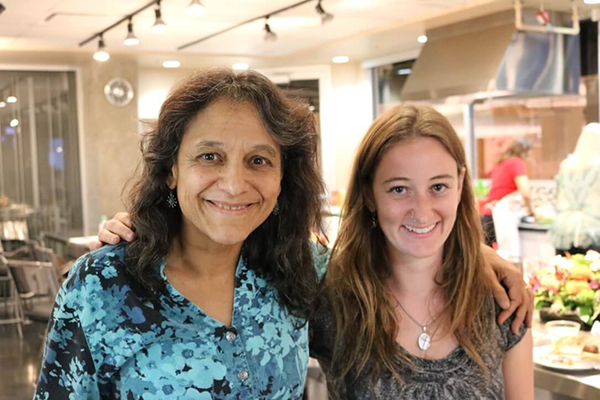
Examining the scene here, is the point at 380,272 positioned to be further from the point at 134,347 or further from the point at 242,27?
the point at 242,27

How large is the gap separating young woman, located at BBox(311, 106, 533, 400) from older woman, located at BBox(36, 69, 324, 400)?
28 cm

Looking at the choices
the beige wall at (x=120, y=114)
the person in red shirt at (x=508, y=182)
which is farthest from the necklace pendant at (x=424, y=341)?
the beige wall at (x=120, y=114)

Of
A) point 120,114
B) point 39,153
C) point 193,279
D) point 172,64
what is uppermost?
point 172,64

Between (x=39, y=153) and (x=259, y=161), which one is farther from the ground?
(x=39, y=153)

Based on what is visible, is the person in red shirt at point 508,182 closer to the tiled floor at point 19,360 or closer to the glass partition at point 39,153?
the tiled floor at point 19,360

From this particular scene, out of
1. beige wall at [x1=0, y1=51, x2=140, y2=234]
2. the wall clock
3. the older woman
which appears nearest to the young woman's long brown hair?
the older woman

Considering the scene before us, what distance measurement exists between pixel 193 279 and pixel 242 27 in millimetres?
6157

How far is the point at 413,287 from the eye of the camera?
206 cm

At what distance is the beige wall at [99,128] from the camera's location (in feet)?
30.1

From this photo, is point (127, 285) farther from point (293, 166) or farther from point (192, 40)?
point (192, 40)

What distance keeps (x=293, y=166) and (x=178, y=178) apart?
285 millimetres

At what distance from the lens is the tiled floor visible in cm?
566

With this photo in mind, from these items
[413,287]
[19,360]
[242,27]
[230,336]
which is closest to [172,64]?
[242,27]

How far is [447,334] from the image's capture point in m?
2.00
